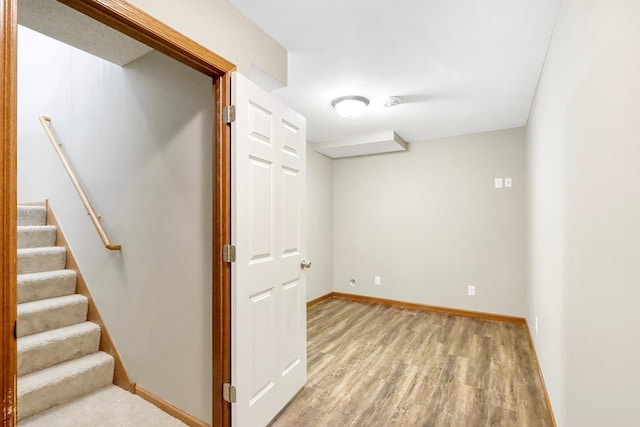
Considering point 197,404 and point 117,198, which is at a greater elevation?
point 117,198

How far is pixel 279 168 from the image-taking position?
6.47 feet

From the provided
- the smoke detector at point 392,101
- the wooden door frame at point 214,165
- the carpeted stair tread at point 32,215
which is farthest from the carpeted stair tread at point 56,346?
the smoke detector at point 392,101

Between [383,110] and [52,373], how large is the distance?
3.46m

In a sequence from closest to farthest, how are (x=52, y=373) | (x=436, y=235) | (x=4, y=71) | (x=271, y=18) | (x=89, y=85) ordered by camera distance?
(x=4, y=71), (x=271, y=18), (x=52, y=373), (x=89, y=85), (x=436, y=235)

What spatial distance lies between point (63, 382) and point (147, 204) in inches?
49.1

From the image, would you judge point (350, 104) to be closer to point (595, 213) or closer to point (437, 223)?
point (595, 213)

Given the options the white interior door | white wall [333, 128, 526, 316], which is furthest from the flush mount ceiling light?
white wall [333, 128, 526, 316]

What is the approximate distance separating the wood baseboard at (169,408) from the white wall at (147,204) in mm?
33

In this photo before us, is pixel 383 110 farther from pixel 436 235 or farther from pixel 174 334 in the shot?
pixel 174 334

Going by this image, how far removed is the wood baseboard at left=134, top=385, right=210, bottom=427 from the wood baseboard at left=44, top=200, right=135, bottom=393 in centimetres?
Result: 10

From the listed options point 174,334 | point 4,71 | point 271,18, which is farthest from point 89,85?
point 174,334

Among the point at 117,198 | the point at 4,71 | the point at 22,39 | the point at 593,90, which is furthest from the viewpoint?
the point at 22,39

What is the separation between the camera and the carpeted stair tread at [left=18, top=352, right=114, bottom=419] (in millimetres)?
1804

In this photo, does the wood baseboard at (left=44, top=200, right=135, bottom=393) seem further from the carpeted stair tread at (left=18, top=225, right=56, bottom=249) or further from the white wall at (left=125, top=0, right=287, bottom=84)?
the white wall at (left=125, top=0, right=287, bottom=84)
